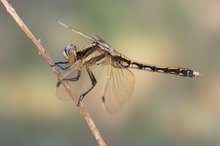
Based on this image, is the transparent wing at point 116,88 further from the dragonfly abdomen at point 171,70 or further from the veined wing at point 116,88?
the dragonfly abdomen at point 171,70

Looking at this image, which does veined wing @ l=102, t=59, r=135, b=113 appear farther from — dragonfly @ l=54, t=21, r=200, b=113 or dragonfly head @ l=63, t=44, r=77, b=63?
dragonfly head @ l=63, t=44, r=77, b=63

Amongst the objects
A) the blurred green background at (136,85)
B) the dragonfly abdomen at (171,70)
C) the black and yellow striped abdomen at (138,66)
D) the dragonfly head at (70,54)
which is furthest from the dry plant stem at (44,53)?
the blurred green background at (136,85)

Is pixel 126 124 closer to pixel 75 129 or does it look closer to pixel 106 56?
pixel 75 129

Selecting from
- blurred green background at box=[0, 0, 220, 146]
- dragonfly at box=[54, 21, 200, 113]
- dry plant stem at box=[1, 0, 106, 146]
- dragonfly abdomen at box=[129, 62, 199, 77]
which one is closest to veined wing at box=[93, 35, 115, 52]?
dragonfly at box=[54, 21, 200, 113]

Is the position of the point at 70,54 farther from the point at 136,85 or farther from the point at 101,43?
the point at 136,85

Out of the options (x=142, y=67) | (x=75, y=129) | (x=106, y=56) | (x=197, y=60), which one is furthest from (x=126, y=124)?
(x=106, y=56)
